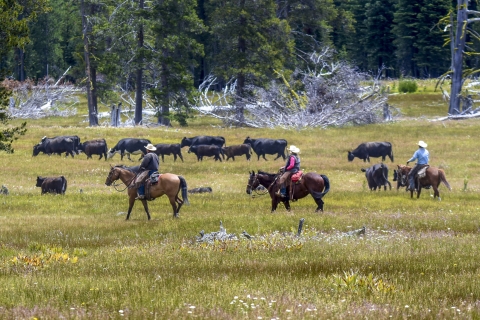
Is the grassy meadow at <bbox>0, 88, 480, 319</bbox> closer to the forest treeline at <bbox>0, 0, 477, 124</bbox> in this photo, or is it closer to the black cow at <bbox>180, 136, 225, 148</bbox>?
the black cow at <bbox>180, 136, 225, 148</bbox>

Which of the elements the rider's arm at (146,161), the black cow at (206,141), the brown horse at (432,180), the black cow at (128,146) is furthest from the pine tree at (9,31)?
the black cow at (206,141)

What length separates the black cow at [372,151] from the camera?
42156mm

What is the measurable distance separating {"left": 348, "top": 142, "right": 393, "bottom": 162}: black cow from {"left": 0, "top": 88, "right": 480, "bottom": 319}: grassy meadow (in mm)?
6488

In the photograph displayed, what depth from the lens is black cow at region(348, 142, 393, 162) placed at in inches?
1660

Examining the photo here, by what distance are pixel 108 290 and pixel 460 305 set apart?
13.9 ft

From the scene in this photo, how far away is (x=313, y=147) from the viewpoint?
4588cm

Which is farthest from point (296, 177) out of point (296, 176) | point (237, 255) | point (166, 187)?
point (237, 255)

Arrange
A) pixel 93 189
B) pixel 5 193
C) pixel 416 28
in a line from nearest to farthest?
pixel 5 193
pixel 93 189
pixel 416 28

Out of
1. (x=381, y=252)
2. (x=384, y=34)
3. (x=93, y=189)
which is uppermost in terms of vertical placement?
(x=384, y=34)

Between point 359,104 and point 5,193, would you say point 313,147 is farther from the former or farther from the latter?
point 5,193

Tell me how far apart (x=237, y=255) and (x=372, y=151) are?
30237mm

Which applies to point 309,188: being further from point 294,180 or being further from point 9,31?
point 9,31

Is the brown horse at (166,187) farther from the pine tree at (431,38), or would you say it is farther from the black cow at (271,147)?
the pine tree at (431,38)

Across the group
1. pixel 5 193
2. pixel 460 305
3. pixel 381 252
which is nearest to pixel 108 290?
pixel 460 305
